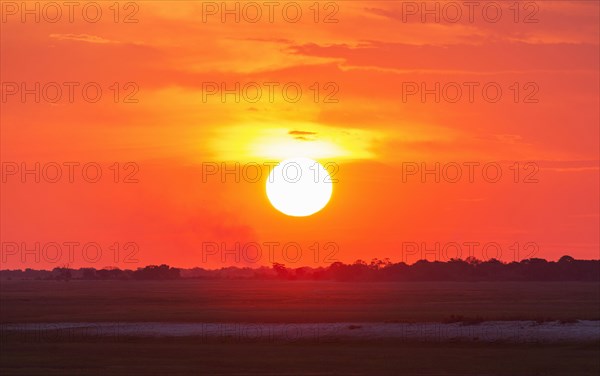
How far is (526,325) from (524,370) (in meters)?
26.9

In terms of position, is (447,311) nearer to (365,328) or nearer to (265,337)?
(365,328)

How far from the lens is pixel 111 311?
114062 millimetres

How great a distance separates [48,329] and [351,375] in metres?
39.7

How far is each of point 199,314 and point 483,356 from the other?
50.2 meters

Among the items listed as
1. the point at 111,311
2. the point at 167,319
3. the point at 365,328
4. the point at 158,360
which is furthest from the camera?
the point at 111,311

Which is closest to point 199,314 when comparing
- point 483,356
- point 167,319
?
point 167,319

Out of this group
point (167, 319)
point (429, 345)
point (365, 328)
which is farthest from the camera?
point (167, 319)

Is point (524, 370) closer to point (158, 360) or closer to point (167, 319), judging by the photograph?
point (158, 360)

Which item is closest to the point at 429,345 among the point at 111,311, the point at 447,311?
the point at 447,311

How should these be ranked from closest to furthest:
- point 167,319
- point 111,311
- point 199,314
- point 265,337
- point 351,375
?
point 351,375 < point 265,337 < point 167,319 < point 199,314 < point 111,311

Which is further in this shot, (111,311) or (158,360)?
(111,311)

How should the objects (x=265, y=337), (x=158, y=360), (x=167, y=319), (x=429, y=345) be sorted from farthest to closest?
(x=167, y=319)
(x=265, y=337)
(x=429, y=345)
(x=158, y=360)

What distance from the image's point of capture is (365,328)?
79.3 m

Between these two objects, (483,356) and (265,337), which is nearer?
(483,356)
